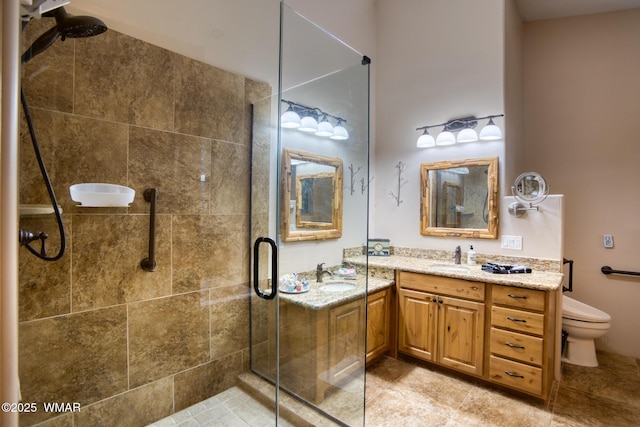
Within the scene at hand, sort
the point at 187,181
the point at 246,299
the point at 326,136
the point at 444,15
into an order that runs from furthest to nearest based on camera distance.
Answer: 1. the point at 444,15
2. the point at 326,136
3. the point at 246,299
4. the point at 187,181

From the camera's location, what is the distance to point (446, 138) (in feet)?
9.86

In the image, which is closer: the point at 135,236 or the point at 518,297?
the point at 135,236

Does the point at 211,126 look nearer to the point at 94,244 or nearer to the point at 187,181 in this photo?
the point at 187,181

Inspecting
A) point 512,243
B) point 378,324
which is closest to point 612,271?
point 512,243

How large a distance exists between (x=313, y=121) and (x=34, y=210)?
5.68 feet

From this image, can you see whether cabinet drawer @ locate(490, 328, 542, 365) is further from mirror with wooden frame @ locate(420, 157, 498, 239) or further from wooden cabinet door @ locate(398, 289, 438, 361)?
mirror with wooden frame @ locate(420, 157, 498, 239)

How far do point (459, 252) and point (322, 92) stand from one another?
1.91m

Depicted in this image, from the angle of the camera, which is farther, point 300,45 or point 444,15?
point 444,15

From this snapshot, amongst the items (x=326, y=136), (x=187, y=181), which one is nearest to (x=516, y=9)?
(x=326, y=136)

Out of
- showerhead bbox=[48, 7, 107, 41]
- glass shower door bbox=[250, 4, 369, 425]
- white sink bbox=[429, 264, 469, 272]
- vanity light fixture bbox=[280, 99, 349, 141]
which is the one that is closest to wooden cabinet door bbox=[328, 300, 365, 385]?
glass shower door bbox=[250, 4, 369, 425]

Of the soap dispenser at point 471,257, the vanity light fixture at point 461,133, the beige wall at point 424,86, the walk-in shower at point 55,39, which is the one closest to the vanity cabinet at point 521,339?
the soap dispenser at point 471,257

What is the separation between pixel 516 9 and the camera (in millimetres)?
3156

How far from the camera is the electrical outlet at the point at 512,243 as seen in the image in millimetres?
2686

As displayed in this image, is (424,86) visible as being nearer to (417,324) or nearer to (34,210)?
(417,324)
